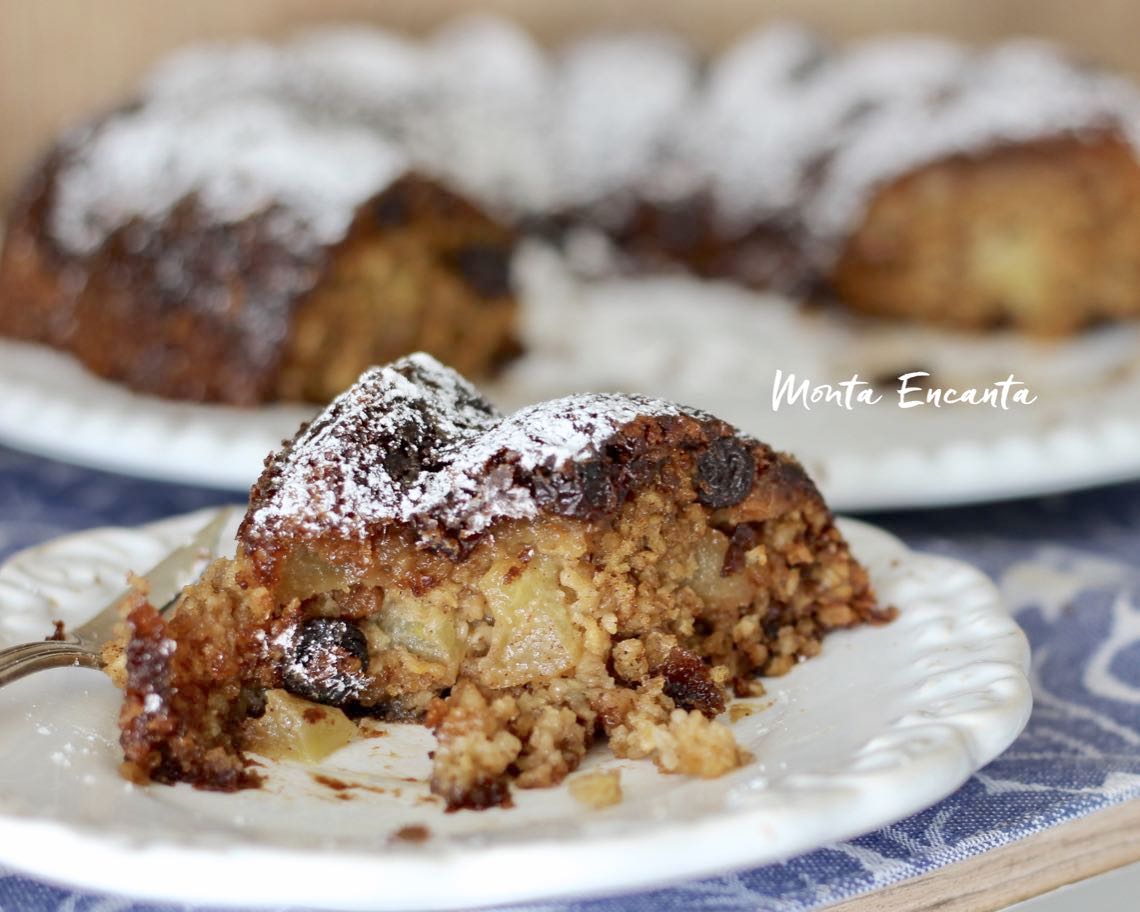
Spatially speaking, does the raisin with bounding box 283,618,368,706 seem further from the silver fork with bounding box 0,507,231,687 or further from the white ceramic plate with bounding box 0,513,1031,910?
the silver fork with bounding box 0,507,231,687

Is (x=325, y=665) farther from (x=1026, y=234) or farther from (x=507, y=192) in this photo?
(x=507, y=192)

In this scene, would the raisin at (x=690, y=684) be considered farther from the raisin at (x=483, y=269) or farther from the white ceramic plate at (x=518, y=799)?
the raisin at (x=483, y=269)

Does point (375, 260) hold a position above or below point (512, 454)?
above

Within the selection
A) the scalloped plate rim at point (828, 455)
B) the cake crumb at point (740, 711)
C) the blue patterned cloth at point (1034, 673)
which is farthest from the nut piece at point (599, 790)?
the scalloped plate rim at point (828, 455)

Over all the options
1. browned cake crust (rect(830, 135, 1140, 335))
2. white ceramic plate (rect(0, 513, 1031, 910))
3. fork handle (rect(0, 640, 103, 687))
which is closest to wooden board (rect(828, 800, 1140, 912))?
white ceramic plate (rect(0, 513, 1031, 910))

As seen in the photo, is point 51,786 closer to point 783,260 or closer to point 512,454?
point 512,454

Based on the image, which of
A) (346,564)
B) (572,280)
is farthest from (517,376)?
(346,564)
